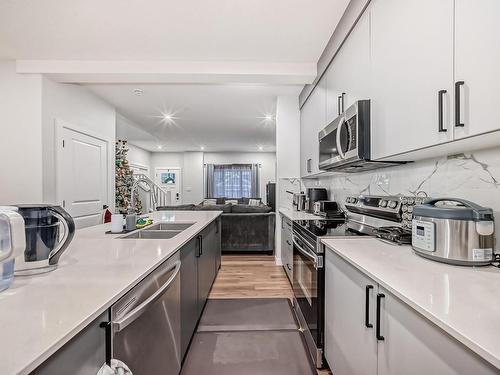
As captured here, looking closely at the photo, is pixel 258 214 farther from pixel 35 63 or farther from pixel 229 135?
pixel 35 63

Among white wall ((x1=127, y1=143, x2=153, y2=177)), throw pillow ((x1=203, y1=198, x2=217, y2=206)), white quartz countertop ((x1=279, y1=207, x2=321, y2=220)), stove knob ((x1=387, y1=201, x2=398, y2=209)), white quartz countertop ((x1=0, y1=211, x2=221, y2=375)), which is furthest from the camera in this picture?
throw pillow ((x1=203, y1=198, x2=217, y2=206))

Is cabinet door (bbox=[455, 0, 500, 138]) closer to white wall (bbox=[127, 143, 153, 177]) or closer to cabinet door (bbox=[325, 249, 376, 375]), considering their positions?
cabinet door (bbox=[325, 249, 376, 375])

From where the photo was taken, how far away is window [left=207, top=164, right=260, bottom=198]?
9461mm

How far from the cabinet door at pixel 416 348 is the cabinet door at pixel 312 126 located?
6.81 feet

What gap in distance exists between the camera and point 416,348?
78cm

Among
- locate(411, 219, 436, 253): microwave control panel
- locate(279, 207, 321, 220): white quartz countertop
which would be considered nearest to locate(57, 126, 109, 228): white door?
locate(279, 207, 321, 220): white quartz countertop

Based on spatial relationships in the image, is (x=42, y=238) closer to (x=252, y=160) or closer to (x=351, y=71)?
(x=351, y=71)

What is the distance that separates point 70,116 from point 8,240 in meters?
3.32

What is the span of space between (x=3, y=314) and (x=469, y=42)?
65.0 inches

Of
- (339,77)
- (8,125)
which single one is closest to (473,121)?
(339,77)

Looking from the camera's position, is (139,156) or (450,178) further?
(139,156)

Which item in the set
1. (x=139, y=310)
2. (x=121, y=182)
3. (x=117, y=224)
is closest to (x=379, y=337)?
(x=139, y=310)

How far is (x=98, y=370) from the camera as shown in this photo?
721mm

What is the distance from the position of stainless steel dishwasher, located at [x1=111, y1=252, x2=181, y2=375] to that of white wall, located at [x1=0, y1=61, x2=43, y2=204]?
101 inches
